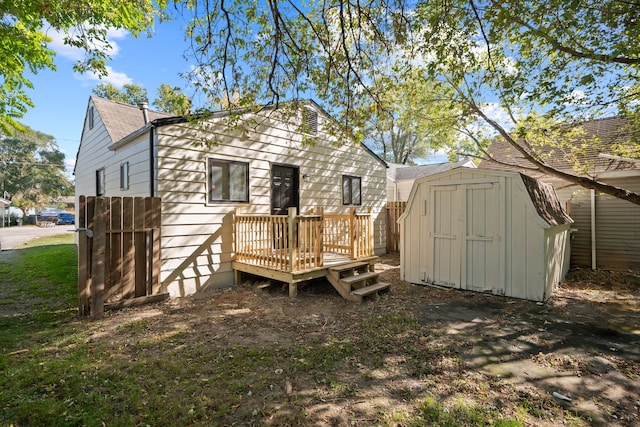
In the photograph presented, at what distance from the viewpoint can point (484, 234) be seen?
5.70 metres

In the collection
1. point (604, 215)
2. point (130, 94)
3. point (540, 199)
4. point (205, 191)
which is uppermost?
point (130, 94)

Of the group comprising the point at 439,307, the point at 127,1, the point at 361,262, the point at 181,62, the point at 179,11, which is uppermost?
the point at 127,1

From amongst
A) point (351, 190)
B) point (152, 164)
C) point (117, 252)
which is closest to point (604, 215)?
point (351, 190)

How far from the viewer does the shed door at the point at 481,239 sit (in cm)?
558

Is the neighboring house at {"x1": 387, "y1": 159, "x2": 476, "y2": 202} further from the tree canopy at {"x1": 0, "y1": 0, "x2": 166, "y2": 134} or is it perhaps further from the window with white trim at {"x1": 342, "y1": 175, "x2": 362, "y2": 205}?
the tree canopy at {"x1": 0, "y1": 0, "x2": 166, "y2": 134}

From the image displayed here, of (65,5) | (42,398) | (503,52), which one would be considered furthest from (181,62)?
(503,52)

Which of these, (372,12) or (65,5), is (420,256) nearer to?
(372,12)

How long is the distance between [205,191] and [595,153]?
11.4m

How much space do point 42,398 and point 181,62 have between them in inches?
166

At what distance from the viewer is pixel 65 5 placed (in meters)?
4.51

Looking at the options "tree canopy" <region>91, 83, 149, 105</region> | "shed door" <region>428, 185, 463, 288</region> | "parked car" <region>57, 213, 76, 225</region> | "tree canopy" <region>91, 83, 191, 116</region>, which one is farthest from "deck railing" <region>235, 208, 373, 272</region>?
"parked car" <region>57, 213, 76, 225</region>

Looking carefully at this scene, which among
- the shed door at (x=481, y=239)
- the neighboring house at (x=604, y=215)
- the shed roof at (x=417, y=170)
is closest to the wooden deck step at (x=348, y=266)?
the shed door at (x=481, y=239)

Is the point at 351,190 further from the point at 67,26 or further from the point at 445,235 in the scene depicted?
→ the point at 67,26

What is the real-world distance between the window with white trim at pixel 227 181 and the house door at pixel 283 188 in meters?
0.82
